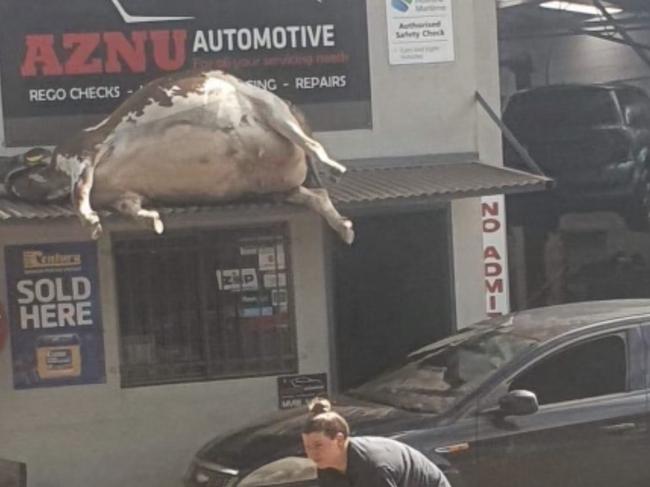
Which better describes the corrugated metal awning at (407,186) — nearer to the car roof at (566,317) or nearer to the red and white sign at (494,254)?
the red and white sign at (494,254)

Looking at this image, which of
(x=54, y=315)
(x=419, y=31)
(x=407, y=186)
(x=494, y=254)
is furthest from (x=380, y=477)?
(x=419, y=31)

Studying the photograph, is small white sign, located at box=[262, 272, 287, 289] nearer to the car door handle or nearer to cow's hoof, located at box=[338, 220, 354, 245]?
cow's hoof, located at box=[338, 220, 354, 245]

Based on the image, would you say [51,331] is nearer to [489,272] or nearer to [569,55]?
[489,272]

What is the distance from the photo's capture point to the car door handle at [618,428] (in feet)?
23.1

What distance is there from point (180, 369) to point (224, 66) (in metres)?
2.54

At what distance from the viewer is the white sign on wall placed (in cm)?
1016

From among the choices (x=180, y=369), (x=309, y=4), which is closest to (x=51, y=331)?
(x=180, y=369)

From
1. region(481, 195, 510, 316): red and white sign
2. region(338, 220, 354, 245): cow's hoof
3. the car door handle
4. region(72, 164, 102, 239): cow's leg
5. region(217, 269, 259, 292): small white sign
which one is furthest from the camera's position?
region(481, 195, 510, 316): red and white sign

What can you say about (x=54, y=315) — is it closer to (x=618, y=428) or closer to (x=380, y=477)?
(x=618, y=428)

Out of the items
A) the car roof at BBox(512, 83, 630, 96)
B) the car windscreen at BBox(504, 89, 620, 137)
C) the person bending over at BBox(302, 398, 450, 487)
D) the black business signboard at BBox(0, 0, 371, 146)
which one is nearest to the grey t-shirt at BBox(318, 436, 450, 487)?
the person bending over at BBox(302, 398, 450, 487)

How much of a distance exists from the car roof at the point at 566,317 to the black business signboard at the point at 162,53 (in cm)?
278

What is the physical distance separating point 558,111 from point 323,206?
5316 millimetres

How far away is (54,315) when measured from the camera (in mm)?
9547

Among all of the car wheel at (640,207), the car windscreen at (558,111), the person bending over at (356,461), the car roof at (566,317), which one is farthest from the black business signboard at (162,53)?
the person bending over at (356,461)
